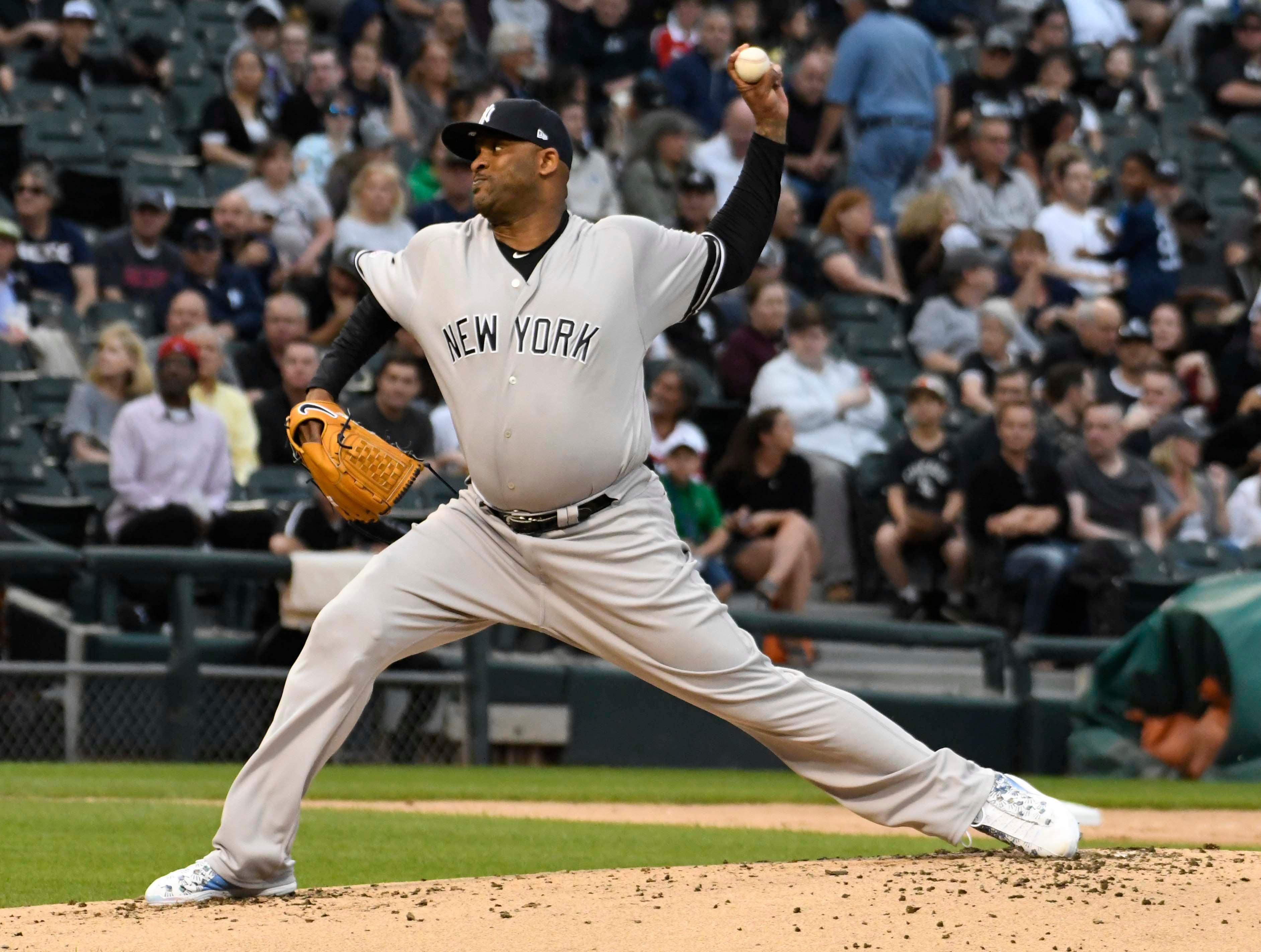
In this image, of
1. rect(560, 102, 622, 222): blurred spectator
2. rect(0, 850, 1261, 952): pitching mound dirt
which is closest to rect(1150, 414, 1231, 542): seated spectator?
rect(560, 102, 622, 222): blurred spectator

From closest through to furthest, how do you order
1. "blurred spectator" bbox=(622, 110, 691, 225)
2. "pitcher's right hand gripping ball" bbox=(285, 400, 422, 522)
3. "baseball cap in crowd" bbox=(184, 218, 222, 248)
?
1. "pitcher's right hand gripping ball" bbox=(285, 400, 422, 522)
2. "baseball cap in crowd" bbox=(184, 218, 222, 248)
3. "blurred spectator" bbox=(622, 110, 691, 225)

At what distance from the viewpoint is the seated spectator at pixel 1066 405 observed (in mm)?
12758

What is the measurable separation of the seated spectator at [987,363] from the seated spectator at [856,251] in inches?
36.1

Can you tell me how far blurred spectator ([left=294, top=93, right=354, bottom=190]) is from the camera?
44.6 feet

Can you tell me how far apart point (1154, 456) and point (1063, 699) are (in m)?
2.39

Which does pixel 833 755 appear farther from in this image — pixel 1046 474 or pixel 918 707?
pixel 1046 474

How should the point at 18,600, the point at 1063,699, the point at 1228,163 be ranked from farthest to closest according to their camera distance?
the point at 1228,163 < the point at 1063,699 < the point at 18,600

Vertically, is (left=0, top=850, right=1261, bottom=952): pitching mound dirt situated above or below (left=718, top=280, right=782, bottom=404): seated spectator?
below

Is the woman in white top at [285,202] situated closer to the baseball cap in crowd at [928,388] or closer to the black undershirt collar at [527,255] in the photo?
the baseball cap in crowd at [928,388]

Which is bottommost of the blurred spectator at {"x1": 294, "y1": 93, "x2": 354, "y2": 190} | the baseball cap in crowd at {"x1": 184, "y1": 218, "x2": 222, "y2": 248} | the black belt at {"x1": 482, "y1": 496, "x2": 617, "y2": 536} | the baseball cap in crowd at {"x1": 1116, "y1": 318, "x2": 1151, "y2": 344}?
the black belt at {"x1": 482, "y1": 496, "x2": 617, "y2": 536}

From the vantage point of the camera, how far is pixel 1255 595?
985cm

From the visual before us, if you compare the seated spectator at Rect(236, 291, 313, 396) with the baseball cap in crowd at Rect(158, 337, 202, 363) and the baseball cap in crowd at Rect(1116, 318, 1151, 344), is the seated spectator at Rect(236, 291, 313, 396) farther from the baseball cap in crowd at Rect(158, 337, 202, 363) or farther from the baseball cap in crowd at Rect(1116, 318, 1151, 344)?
the baseball cap in crowd at Rect(1116, 318, 1151, 344)

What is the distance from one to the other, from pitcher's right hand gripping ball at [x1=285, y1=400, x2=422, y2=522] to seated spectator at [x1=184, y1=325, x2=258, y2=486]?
578 cm

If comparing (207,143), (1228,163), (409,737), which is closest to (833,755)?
(409,737)
